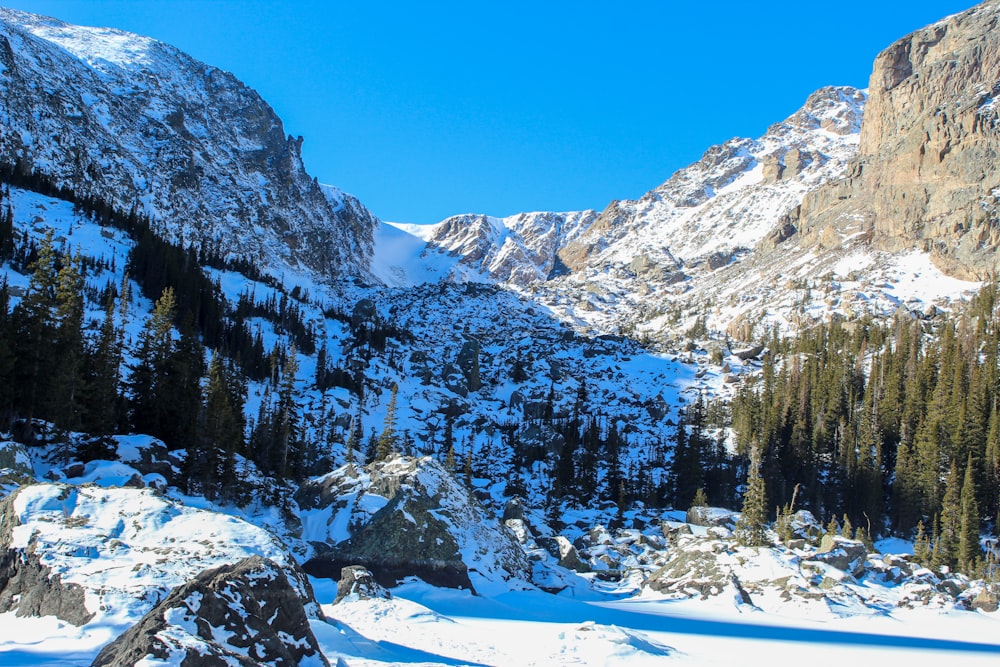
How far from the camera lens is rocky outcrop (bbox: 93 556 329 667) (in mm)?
8352

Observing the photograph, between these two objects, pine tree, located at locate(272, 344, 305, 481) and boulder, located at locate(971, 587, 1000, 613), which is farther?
pine tree, located at locate(272, 344, 305, 481)

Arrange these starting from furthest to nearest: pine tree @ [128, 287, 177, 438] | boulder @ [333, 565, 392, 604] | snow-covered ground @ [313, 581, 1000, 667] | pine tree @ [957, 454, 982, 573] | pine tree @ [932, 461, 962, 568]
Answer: pine tree @ [932, 461, 962, 568] → pine tree @ [957, 454, 982, 573] → pine tree @ [128, 287, 177, 438] → boulder @ [333, 565, 392, 604] → snow-covered ground @ [313, 581, 1000, 667]

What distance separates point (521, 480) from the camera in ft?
Result: 283

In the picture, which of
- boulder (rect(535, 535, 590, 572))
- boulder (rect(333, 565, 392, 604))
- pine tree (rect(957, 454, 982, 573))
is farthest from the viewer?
pine tree (rect(957, 454, 982, 573))

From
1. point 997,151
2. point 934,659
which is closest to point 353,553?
point 934,659

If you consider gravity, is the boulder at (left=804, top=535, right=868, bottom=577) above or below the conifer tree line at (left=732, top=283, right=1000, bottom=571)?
below

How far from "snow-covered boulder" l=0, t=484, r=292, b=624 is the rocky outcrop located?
285 cm

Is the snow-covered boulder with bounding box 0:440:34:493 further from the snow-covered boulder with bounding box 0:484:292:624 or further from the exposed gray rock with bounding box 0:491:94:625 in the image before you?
the exposed gray rock with bounding box 0:491:94:625

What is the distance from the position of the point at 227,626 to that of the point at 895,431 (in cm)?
9191

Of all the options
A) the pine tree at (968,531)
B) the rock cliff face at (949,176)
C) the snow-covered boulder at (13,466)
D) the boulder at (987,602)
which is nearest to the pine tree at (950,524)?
the pine tree at (968,531)

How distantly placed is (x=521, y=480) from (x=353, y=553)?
58957mm

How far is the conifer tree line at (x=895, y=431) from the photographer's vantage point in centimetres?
6806

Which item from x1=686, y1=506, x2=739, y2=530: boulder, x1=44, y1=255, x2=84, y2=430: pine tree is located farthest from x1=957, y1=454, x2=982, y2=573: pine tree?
x1=44, y1=255, x2=84, y2=430: pine tree

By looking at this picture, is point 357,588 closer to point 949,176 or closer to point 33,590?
point 33,590
